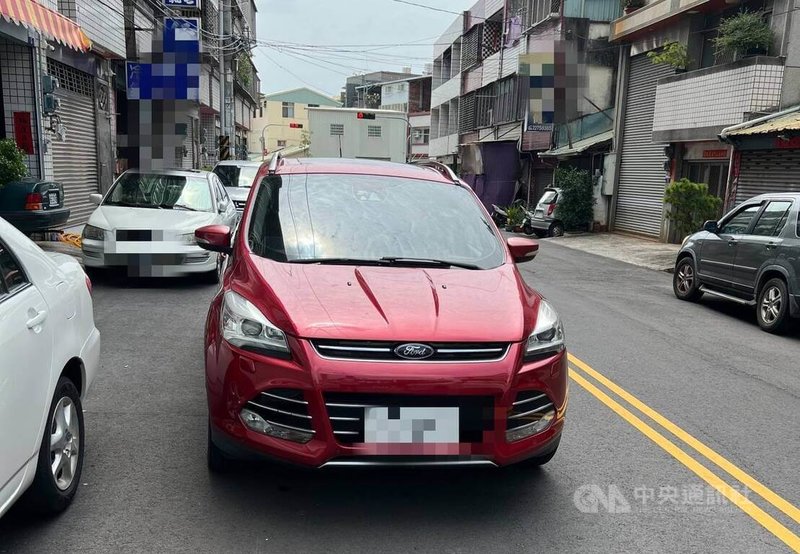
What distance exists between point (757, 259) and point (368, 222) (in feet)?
21.5

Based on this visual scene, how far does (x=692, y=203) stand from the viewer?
15.6 meters

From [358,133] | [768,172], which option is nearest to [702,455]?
[768,172]

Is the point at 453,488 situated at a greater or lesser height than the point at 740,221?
lesser

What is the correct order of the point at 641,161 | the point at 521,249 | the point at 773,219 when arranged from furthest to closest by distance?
1. the point at 641,161
2. the point at 773,219
3. the point at 521,249

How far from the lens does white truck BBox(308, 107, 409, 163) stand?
16.6 metres

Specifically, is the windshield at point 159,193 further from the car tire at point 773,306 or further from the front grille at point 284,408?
the car tire at point 773,306

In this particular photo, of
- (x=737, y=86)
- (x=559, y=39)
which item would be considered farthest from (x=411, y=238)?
(x=559, y=39)

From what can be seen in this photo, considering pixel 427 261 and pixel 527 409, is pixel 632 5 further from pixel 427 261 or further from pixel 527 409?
pixel 527 409

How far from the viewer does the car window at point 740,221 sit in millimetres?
9155

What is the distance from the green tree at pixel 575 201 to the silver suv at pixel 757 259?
40.0 feet

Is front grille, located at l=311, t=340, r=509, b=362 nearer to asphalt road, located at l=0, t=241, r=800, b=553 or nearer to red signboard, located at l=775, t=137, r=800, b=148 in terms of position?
asphalt road, located at l=0, t=241, r=800, b=553

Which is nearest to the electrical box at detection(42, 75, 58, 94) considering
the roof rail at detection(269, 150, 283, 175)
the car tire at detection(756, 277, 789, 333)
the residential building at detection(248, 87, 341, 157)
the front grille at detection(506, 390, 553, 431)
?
the roof rail at detection(269, 150, 283, 175)

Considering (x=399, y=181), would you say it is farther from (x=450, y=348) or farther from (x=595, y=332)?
(x=595, y=332)

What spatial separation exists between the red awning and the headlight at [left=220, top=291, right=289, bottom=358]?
23.2 ft
